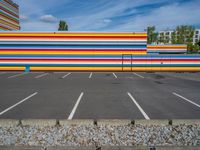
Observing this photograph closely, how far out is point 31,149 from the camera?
12.9 ft

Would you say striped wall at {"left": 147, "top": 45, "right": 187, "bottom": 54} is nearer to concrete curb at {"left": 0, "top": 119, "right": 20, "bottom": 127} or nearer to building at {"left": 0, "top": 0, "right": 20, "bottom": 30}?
building at {"left": 0, "top": 0, "right": 20, "bottom": 30}

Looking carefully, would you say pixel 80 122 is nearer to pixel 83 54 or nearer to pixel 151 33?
pixel 83 54

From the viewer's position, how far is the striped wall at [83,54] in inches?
981

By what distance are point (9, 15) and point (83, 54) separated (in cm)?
2949

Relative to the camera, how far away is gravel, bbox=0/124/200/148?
445cm

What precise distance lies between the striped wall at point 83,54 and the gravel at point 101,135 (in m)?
20.3

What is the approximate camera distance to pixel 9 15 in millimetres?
42031

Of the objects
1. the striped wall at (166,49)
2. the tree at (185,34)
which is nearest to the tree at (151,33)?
the tree at (185,34)

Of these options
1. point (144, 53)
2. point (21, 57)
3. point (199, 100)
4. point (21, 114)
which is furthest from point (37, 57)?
point (199, 100)

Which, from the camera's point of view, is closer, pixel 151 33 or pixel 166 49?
pixel 166 49

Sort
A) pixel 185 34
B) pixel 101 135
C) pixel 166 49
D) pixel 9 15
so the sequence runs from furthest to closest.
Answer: pixel 185 34 < pixel 166 49 < pixel 9 15 < pixel 101 135

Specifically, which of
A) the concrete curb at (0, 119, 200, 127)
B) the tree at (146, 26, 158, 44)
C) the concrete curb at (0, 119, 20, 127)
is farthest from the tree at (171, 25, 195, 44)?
the concrete curb at (0, 119, 20, 127)

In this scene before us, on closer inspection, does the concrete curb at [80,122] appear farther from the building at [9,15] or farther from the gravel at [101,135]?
the building at [9,15]

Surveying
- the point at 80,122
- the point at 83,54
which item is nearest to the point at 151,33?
the point at 83,54
